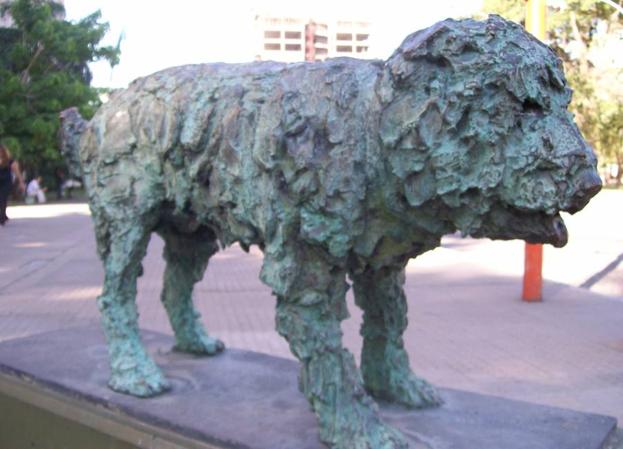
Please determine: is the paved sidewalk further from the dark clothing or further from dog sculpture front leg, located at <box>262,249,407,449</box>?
dog sculpture front leg, located at <box>262,249,407,449</box>

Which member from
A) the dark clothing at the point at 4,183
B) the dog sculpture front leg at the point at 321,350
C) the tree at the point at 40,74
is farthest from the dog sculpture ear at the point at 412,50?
the tree at the point at 40,74

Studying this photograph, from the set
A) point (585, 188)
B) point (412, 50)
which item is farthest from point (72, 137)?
point (585, 188)

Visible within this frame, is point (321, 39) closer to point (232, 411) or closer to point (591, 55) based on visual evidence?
point (232, 411)

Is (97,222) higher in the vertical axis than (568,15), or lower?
lower

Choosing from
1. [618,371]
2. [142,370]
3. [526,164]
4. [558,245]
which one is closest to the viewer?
[526,164]

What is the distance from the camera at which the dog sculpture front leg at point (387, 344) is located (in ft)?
10.4

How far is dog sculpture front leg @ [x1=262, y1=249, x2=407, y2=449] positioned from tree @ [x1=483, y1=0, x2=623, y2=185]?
2803cm

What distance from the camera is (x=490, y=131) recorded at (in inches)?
86.5

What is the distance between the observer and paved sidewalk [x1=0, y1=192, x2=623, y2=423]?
5.59m

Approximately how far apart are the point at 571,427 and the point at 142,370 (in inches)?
77.8

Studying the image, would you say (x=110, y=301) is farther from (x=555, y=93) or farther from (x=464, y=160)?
(x=555, y=93)

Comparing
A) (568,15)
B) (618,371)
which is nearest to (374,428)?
(618,371)

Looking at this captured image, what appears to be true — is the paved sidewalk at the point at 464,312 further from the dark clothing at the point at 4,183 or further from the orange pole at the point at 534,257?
the dark clothing at the point at 4,183

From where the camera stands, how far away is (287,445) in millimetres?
2799
